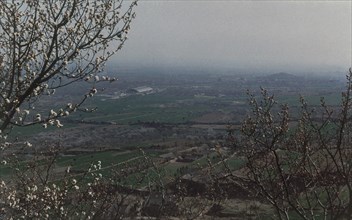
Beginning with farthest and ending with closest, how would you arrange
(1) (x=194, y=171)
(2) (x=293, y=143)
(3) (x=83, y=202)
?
(1) (x=194, y=171)
(3) (x=83, y=202)
(2) (x=293, y=143)

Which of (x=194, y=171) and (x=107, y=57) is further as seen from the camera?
(x=194, y=171)

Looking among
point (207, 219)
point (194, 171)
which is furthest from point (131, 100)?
point (207, 219)

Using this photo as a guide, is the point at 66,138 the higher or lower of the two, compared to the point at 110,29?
lower

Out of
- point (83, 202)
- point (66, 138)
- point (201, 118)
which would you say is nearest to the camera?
point (83, 202)

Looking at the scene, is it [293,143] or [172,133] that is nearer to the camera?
[293,143]

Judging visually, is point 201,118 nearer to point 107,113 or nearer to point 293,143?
point 107,113

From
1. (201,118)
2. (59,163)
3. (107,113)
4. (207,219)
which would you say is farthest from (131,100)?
(207,219)

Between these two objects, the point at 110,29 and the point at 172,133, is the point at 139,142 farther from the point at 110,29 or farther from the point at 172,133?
the point at 110,29

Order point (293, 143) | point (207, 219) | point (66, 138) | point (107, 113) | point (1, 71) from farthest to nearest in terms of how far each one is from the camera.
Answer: point (107, 113) < point (66, 138) < point (207, 219) < point (293, 143) < point (1, 71)

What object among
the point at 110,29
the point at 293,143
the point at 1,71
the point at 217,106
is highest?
the point at 110,29
